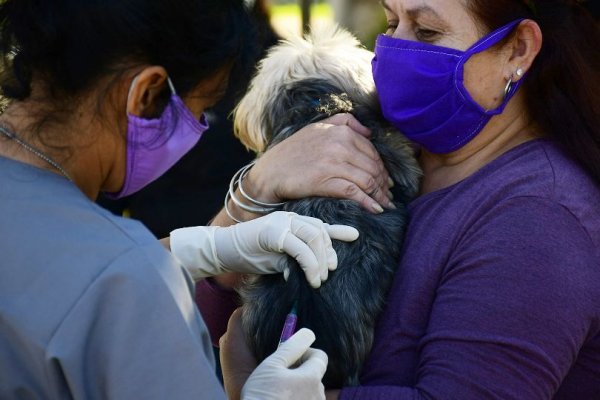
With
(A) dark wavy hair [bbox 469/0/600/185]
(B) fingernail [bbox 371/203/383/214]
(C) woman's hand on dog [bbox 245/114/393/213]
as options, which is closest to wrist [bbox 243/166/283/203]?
(C) woman's hand on dog [bbox 245/114/393/213]

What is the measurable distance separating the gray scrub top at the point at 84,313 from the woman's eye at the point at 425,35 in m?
1.22

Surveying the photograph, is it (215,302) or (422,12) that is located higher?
(422,12)

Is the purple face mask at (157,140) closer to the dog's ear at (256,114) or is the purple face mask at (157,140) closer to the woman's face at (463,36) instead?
the woman's face at (463,36)

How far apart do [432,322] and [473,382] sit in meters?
0.20

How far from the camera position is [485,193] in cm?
221

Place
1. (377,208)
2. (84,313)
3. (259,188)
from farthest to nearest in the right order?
1. (259,188)
2. (377,208)
3. (84,313)

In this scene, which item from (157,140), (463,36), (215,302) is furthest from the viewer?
(215,302)

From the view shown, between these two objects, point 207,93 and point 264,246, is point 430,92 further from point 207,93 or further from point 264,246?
point 207,93

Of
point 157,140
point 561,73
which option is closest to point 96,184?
point 157,140

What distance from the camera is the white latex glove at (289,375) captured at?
189 cm

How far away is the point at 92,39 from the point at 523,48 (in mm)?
1317

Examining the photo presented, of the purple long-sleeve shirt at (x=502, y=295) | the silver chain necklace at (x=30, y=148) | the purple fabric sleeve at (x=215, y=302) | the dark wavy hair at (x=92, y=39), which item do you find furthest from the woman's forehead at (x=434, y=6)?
the silver chain necklace at (x=30, y=148)

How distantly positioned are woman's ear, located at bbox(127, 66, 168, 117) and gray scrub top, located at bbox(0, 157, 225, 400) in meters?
0.27

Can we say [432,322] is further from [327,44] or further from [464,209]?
[327,44]
